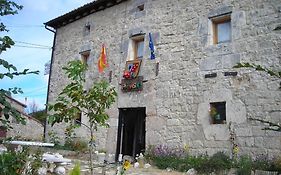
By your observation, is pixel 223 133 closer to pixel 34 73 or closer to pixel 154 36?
pixel 154 36

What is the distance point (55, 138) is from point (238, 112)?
22.0ft

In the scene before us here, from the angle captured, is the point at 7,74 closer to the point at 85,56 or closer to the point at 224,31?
Answer: the point at 224,31

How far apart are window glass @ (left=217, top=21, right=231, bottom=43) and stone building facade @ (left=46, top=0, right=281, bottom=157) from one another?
28 millimetres

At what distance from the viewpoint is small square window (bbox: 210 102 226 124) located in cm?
695

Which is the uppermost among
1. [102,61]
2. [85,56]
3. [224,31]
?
[85,56]

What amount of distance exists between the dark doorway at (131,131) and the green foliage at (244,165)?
3472 millimetres

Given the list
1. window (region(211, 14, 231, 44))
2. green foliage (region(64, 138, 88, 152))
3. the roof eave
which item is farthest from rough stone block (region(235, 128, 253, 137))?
the roof eave

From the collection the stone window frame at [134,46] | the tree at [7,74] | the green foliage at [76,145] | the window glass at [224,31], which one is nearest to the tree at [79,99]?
the tree at [7,74]

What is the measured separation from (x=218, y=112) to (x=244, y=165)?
61.4 inches

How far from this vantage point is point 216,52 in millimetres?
7270

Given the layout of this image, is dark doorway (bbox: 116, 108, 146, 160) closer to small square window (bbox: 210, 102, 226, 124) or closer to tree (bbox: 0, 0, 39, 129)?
small square window (bbox: 210, 102, 226, 124)

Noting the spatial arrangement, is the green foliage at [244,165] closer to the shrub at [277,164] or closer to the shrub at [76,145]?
the shrub at [277,164]

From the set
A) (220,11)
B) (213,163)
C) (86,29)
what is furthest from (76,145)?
(220,11)

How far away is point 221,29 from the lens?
7594 millimetres
